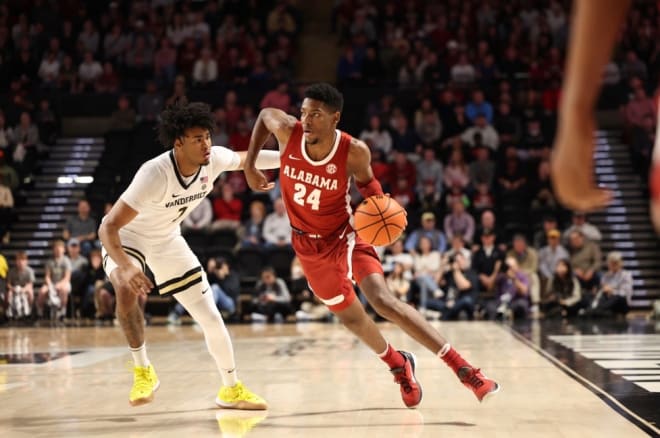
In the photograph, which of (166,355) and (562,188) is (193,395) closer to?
(166,355)

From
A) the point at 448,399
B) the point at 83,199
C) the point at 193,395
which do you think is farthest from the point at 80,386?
the point at 83,199

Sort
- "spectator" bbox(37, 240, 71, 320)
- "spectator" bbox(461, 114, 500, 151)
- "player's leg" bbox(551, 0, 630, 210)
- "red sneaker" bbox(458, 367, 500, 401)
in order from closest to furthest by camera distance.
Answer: "player's leg" bbox(551, 0, 630, 210) → "red sneaker" bbox(458, 367, 500, 401) → "spectator" bbox(37, 240, 71, 320) → "spectator" bbox(461, 114, 500, 151)

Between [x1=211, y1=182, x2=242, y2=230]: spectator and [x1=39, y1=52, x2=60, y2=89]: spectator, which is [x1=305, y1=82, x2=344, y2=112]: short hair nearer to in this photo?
[x1=211, y1=182, x2=242, y2=230]: spectator

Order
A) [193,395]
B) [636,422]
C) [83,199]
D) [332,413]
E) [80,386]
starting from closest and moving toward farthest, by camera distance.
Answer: [636,422]
[332,413]
[193,395]
[80,386]
[83,199]

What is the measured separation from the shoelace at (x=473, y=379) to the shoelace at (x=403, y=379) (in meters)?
0.38

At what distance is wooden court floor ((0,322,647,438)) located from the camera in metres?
4.49

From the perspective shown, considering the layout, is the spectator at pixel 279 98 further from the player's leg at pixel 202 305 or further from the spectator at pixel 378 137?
the player's leg at pixel 202 305

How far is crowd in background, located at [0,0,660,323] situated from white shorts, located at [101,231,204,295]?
723 centimetres

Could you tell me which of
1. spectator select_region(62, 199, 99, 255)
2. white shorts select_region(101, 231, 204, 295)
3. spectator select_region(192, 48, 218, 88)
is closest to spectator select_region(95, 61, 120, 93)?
spectator select_region(192, 48, 218, 88)

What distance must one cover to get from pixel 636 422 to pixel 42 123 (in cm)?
1373

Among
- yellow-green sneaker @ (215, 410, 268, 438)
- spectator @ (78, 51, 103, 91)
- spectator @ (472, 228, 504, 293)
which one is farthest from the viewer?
spectator @ (78, 51, 103, 91)

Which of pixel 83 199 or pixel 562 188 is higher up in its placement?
pixel 562 188

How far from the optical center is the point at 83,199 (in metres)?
14.0

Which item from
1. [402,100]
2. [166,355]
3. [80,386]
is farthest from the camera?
[402,100]
